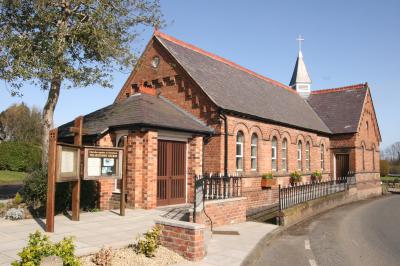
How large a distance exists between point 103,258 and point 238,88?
16.1 meters

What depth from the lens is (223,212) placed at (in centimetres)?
1142

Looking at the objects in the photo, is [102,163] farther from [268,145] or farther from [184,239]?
[268,145]

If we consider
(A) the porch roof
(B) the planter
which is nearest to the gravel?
(A) the porch roof

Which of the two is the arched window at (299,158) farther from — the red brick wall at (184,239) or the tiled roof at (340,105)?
the red brick wall at (184,239)

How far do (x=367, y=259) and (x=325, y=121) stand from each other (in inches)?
901

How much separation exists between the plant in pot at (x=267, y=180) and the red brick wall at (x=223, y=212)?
21.4ft

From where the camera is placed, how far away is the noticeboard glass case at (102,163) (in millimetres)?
10453

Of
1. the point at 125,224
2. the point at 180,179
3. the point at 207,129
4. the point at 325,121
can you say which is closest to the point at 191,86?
the point at 207,129

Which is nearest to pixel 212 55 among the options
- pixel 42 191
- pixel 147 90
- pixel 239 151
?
pixel 147 90

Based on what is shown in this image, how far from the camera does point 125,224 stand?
10180 millimetres

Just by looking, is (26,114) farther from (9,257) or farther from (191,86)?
(9,257)

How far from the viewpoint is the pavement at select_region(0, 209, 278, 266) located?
7.41m

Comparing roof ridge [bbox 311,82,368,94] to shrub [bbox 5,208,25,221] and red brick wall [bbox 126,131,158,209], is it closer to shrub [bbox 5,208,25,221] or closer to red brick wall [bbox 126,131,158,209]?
red brick wall [bbox 126,131,158,209]

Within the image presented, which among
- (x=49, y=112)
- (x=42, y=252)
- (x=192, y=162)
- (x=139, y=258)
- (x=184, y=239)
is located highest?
(x=49, y=112)
